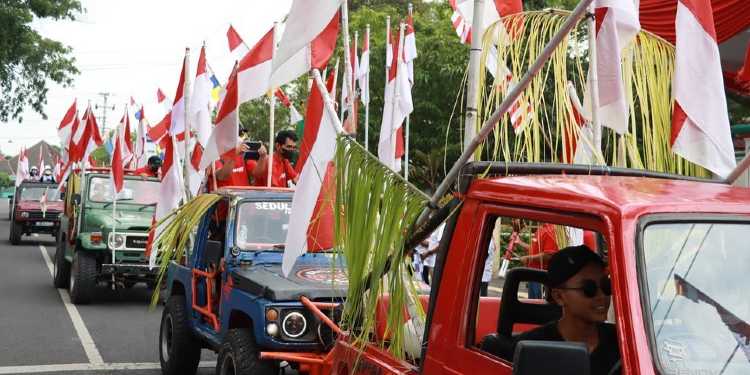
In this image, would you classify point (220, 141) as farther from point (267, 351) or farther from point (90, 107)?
point (90, 107)

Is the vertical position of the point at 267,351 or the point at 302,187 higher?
the point at 302,187

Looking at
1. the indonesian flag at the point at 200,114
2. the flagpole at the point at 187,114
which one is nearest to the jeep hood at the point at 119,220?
the indonesian flag at the point at 200,114

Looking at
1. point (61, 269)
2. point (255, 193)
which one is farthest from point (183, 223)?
point (61, 269)

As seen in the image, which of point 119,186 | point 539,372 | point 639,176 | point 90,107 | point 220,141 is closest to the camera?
point 539,372

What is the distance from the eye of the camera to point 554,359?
256 centimetres

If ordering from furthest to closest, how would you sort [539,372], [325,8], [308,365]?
[308,365], [325,8], [539,372]

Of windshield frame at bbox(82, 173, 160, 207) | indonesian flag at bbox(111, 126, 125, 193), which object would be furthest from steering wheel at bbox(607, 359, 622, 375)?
windshield frame at bbox(82, 173, 160, 207)

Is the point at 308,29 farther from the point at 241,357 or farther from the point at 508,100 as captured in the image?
the point at 241,357

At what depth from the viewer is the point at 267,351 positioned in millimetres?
6703

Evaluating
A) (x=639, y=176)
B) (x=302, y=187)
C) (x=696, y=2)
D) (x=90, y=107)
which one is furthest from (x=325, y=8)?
(x=90, y=107)

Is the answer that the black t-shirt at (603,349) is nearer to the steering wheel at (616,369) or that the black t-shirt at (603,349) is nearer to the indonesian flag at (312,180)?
the steering wheel at (616,369)

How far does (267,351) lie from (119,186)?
27.5 feet

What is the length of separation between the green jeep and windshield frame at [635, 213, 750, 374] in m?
12.1

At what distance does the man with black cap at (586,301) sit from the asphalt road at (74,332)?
6710 mm
